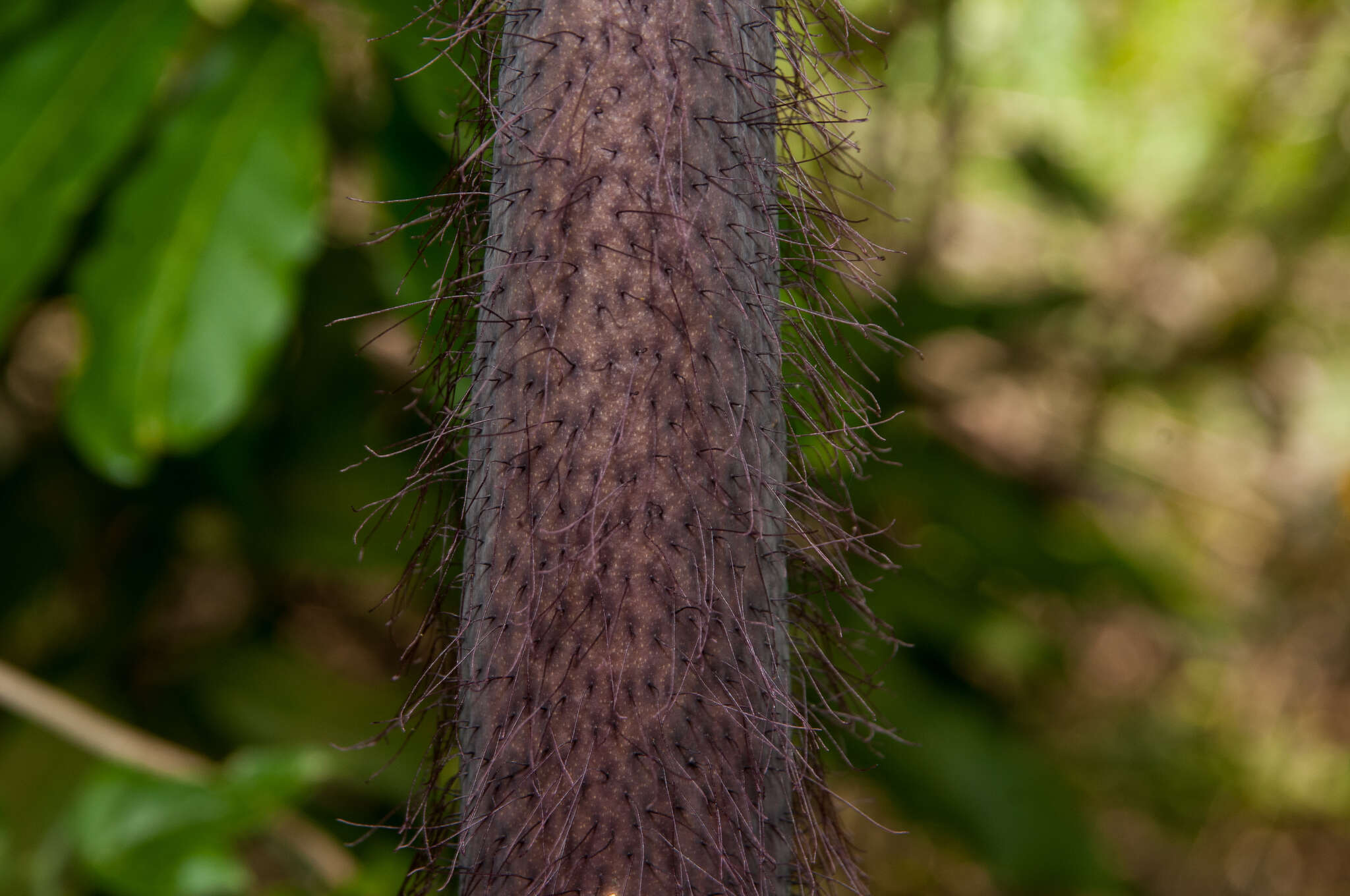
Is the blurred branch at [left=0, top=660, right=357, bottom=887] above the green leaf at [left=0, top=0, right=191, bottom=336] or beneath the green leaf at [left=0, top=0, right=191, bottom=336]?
beneath

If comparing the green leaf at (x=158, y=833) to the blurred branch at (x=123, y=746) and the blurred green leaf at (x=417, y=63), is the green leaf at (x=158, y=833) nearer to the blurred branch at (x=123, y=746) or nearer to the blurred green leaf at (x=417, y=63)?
the blurred branch at (x=123, y=746)

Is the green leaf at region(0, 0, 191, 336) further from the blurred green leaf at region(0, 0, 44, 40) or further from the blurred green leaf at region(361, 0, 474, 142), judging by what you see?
the blurred green leaf at region(361, 0, 474, 142)

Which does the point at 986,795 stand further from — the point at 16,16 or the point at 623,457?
the point at 16,16

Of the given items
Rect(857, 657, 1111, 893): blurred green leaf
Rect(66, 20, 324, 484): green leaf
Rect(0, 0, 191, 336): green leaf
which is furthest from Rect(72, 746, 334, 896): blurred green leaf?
Rect(857, 657, 1111, 893): blurred green leaf

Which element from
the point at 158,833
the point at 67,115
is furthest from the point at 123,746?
the point at 67,115

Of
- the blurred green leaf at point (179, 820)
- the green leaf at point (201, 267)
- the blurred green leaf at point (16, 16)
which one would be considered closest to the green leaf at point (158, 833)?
the blurred green leaf at point (179, 820)

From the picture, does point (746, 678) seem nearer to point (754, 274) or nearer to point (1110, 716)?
point (754, 274)

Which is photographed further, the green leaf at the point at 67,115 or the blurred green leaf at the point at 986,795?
the blurred green leaf at the point at 986,795
